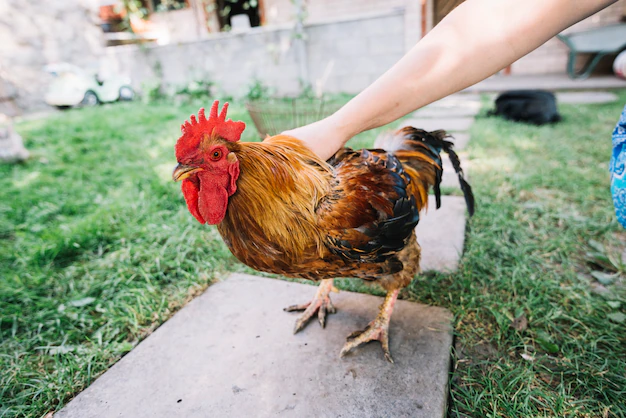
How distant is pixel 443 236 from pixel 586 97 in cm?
760

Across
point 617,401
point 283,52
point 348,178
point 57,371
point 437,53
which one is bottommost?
point 617,401

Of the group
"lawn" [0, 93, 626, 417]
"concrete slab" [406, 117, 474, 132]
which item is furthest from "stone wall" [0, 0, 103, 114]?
"concrete slab" [406, 117, 474, 132]

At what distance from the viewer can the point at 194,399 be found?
149 cm

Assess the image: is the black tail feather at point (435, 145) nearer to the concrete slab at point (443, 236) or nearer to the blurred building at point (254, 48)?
the concrete slab at point (443, 236)

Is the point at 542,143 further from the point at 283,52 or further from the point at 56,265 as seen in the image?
Result: the point at 283,52

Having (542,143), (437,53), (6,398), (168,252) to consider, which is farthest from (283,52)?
(6,398)

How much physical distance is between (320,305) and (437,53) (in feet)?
4.65

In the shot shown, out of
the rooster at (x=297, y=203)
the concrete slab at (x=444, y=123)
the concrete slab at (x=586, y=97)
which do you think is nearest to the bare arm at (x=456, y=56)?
the rooster at (x=297, y=203)

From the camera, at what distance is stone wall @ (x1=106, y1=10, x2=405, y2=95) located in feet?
26.8

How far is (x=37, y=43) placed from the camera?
34.1 feet

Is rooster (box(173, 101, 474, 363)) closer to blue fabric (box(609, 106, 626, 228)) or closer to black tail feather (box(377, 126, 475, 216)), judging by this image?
black tail feather (box(377, 126, 475, 216))

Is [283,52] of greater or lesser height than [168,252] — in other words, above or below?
above

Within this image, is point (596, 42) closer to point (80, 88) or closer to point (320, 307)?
point (320, 307)

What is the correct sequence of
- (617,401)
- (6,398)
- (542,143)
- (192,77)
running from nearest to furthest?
(617,401)
(6,398)
(542,143)
(192,77)
